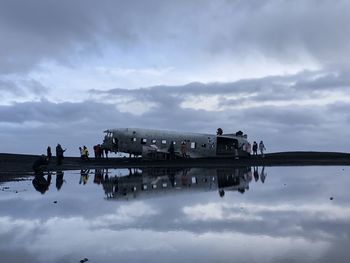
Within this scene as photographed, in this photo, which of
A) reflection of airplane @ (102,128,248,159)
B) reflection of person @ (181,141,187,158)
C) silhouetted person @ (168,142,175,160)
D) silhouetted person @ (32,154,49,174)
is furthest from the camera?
reflection of person @ (181,141,187,158)

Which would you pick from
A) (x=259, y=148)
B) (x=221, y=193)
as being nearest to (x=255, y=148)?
(x=259, y=148)

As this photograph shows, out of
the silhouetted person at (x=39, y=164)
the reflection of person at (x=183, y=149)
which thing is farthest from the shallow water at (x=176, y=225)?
the reflection of person at (x=183, y=149)

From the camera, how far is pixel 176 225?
14.8 metres

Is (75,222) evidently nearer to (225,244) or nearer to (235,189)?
(225,244)

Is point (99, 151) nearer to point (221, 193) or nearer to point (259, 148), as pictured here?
point (259, 148)

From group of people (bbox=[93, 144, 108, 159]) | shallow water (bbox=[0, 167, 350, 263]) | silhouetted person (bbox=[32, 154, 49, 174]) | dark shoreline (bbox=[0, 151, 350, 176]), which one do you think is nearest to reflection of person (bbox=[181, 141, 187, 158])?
dark shoreline (bbox=[0, 151, 350, 176])

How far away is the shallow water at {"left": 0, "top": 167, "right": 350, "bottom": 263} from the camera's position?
440 inches

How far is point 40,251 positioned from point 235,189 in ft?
48.3

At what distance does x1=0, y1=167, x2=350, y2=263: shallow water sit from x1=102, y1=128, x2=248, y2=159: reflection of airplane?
32.1 meters

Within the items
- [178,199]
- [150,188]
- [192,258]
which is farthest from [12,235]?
[150,188]

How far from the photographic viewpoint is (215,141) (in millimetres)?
59688

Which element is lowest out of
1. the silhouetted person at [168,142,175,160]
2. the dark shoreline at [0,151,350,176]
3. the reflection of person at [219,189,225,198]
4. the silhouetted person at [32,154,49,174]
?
the reflection of person at [219,189,225,198]

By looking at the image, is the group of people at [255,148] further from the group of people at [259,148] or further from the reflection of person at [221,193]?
the reflection of person at [221,193]

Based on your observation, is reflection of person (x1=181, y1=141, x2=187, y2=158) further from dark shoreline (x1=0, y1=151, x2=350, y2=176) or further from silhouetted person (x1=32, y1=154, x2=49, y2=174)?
silhouetted person (x1=32, y1=154, x2=49, y2=174)
